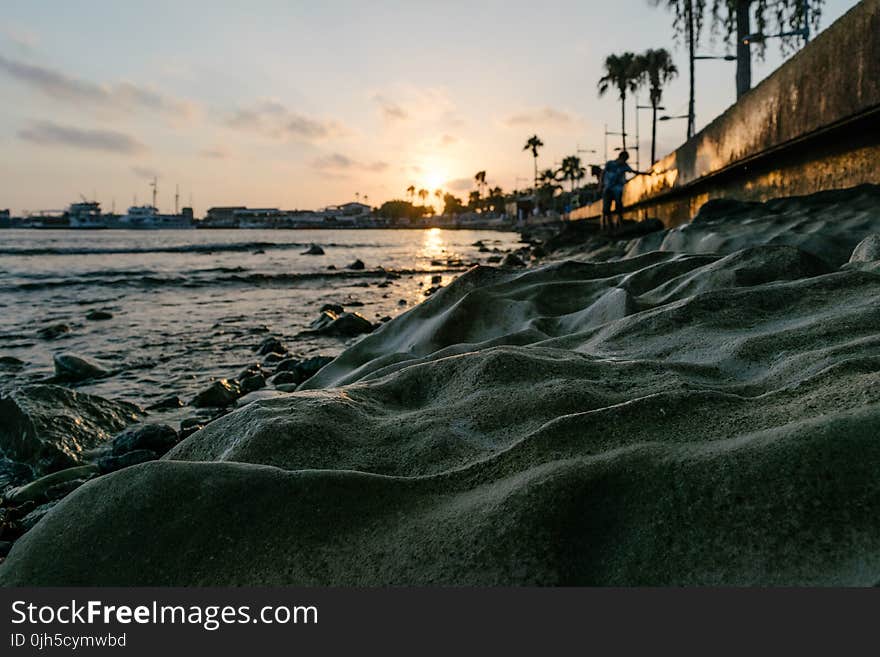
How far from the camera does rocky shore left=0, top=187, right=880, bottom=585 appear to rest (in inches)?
40.9

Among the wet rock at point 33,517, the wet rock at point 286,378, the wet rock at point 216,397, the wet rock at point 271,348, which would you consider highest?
the wet rock at point 271,348

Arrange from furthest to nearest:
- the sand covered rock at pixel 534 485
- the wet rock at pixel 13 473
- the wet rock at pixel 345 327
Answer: the wet rock at pixel 345 327 → the wet rock at pixel 13 473 → the sand covered rock at pixel 534 485

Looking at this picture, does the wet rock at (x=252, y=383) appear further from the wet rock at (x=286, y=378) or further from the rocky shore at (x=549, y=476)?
the rocky shore at (x=549, y=476)

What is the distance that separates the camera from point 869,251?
281cm

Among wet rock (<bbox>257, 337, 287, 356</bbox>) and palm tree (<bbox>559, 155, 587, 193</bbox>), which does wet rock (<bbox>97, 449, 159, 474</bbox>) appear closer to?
wet rock (<bbox>257, 337, 287, 356</bbox>)

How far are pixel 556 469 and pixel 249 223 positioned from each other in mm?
154742

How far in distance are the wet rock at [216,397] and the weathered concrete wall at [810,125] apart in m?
4.75

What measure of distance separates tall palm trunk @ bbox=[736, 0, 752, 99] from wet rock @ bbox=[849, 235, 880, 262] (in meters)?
14.6

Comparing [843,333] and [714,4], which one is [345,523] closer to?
[843,333]

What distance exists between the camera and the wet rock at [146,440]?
2900 mm

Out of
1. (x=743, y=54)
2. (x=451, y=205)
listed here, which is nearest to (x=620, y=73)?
(x=743, y=54)

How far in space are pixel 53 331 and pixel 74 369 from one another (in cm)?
245

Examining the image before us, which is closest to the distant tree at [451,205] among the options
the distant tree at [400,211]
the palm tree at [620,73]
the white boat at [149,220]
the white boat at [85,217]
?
the distant tree at [400,211]

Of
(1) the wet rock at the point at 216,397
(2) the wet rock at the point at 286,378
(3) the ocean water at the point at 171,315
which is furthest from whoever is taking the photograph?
(3) the ocean water at the point at 171,315
